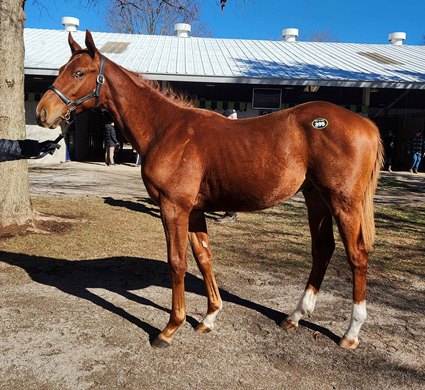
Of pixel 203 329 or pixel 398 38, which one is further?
pixel 398 38

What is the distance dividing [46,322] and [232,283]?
77.5 inches

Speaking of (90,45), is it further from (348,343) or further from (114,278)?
(348,343)

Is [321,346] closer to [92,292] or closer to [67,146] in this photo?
[92,292]

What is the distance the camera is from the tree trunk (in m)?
5.91

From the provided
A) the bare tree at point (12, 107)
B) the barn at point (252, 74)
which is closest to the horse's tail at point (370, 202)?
the bare tree at point (12, 107)

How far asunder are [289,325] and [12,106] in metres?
5.12

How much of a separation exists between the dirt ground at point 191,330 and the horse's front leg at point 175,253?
4.6 inches

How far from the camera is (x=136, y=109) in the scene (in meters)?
3.34

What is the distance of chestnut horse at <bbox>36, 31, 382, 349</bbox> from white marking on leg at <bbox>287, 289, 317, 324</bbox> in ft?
1.39

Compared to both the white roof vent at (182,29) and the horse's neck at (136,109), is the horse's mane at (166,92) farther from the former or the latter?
the white roof vent at (182,29)

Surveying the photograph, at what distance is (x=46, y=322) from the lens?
3.44m

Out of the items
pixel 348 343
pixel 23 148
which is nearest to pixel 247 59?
pixel 23 148

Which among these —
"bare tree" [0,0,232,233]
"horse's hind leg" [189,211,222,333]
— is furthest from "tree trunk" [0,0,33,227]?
"horse's hind leg" [189,211,222,333]

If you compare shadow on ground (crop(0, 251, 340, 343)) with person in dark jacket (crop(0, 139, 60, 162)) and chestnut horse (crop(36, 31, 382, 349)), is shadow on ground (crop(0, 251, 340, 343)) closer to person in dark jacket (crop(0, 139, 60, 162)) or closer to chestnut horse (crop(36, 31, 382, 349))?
chestnut horse (crop(36, 31, 382, 349))
